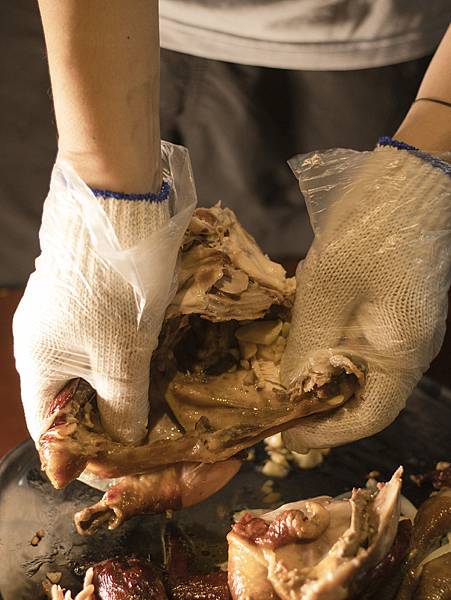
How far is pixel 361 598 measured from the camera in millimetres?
996

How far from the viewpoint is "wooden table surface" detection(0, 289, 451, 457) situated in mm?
1400

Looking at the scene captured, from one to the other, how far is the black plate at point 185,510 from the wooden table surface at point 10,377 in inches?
3.8

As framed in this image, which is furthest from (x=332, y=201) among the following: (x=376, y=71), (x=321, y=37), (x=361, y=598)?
(x=376, y=71)

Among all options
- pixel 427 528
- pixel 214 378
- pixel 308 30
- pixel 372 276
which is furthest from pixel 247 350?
pixel 308 30

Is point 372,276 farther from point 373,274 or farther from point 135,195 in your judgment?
point 135,195

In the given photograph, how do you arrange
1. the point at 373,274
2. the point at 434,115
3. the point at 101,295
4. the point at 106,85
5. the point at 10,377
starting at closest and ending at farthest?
the point at 106,85 → the point at 101,295 → the point at 373,274 → the point at 434,115 → the point at 10,377

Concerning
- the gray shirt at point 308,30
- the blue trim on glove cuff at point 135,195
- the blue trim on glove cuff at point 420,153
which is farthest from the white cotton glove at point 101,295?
the gray shirt at point 308,30

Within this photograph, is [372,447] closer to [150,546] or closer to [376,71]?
[150,546]

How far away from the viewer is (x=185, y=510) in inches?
48.9

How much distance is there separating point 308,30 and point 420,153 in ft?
2.04

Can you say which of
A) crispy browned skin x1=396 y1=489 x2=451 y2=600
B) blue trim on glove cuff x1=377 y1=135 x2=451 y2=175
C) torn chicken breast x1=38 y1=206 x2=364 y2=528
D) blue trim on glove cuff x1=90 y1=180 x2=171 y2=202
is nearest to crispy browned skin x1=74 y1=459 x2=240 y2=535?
torn chicken breast x1=38 y1=206 x2=364 y2=528

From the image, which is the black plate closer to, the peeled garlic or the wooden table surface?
the wooden table surface

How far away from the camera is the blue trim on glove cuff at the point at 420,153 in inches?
43.8

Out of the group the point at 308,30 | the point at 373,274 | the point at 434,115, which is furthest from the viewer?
the point at 308,30
